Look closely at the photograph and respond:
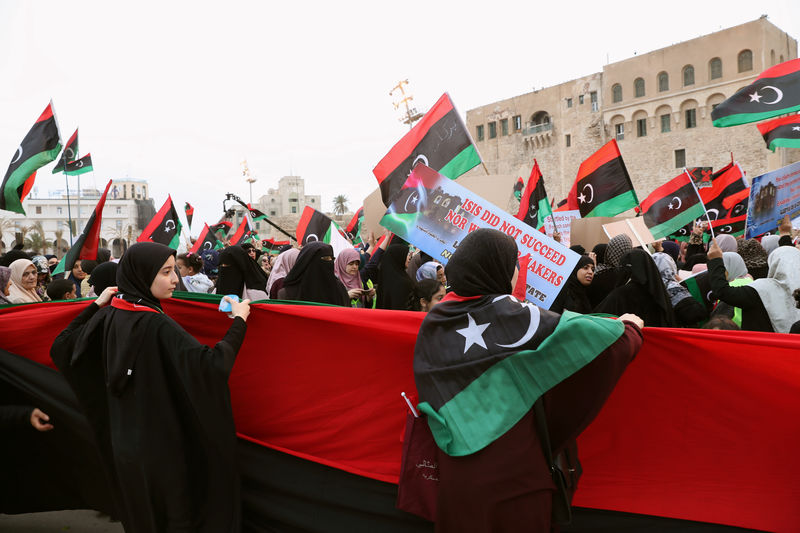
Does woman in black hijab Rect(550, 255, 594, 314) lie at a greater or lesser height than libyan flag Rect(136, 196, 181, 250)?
lesser

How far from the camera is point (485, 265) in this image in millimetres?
2121


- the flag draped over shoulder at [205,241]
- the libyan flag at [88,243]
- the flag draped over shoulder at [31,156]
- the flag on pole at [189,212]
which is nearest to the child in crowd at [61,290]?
the libyan flag at [88,243]

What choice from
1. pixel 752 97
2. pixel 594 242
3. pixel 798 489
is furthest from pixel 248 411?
pixel 594 242

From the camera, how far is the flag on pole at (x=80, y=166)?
1027cm

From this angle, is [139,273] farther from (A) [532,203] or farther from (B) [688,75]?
(B) [688,75]

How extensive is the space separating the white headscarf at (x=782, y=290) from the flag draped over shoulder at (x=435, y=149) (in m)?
2.19

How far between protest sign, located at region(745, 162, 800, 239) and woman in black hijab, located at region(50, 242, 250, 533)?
669cm

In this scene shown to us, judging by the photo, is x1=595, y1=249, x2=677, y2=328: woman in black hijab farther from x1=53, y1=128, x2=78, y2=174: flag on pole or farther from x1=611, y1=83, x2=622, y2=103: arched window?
x1=611, y1=83, x2=622, y2=103: arched window

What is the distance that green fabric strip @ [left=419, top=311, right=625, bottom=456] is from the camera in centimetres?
193

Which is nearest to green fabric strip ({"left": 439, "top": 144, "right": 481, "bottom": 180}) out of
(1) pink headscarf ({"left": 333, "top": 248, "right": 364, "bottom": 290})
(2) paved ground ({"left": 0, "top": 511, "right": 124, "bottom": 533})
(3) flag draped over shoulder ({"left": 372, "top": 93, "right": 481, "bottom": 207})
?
(3) flag draped over shoulder ({"left": 372, "top": 93, "right": 481, "bottom": 207})

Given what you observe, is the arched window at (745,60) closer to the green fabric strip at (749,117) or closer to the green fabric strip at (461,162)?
the green fabric strip at (749,117)

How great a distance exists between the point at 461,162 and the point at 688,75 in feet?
132

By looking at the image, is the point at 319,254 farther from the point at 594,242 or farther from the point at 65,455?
the point at 594,242

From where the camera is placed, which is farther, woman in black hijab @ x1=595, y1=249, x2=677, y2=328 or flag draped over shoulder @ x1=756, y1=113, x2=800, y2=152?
flag draped over shoulder @ x1=756, y1=113, x2=800, y2=152
